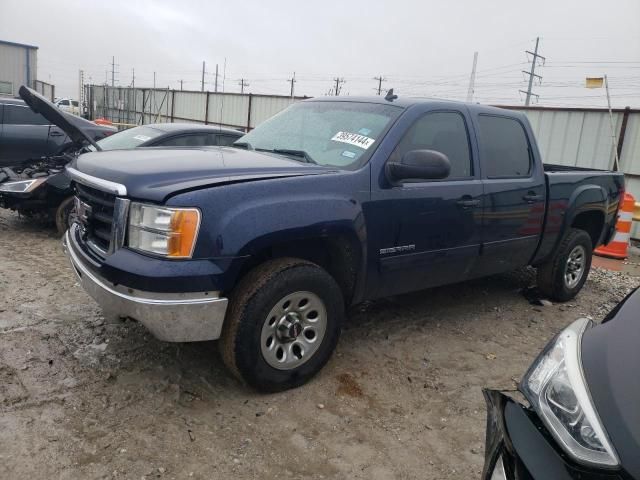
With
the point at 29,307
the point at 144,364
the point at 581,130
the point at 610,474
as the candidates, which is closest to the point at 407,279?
the point at 144,364

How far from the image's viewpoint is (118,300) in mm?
2830

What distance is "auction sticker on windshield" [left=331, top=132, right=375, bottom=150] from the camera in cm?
361

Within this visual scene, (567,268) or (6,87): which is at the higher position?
(6,87)

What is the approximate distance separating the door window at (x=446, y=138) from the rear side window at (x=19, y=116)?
7309mm

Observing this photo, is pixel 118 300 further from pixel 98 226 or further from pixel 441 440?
pixel 441 440

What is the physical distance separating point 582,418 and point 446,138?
2928 millimetres

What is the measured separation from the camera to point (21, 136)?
880cm

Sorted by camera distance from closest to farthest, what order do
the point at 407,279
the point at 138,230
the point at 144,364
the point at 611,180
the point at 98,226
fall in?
the point at 138,230
the point at 98,226
the point at 144,364
the point at 407,279
the point at 611,180

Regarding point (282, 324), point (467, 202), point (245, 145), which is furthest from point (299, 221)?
point (467, 202)

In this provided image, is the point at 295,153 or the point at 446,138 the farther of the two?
the point at 446,138

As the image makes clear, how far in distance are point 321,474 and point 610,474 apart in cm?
157

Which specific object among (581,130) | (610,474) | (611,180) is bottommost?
(610,474)

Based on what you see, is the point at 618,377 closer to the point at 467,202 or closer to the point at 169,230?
the point at 169,230

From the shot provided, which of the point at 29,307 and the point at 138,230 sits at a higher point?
the point at 138,230
